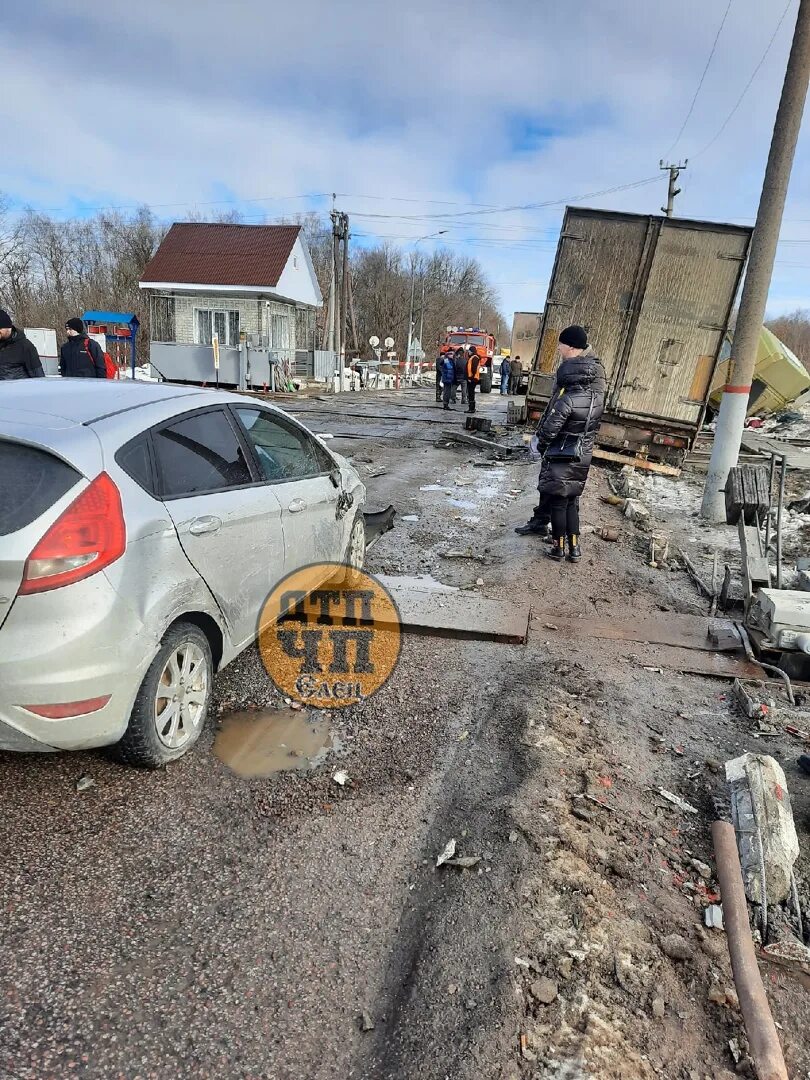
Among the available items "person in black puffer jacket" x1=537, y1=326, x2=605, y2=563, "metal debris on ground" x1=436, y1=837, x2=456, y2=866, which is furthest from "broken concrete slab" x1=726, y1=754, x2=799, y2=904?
"person in black puffer jacket" x1=537, y1=326, x2=605, y2=563

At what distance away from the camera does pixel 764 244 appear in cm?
771

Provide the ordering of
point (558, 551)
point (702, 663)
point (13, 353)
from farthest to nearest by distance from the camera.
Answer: point (13, 353) < point (558, 551) < point (702, 663)

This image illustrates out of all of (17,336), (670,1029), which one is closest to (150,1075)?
(670,1029)

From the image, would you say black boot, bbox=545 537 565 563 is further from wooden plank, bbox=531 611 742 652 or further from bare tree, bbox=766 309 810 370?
bare tree, bbox=766 309 810 370

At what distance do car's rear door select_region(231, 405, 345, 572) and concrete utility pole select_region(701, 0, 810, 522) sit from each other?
198 inches

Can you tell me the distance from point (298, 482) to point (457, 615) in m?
1.65

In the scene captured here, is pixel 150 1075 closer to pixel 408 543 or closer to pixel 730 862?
pixel 730 862

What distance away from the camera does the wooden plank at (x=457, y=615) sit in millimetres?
4695

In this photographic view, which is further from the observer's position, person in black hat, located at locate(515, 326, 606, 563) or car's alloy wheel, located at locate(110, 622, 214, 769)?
person in black hat, located at locate(515, 326, 606, 563)

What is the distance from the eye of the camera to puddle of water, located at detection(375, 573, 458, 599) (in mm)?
5570

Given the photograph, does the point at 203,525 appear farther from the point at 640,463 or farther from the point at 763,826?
the point at 640,463

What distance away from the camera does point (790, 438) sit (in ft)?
61.8

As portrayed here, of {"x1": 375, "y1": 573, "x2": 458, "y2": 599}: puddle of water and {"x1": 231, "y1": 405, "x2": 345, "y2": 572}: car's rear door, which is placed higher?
{"x1": 231, "y1": 405, "x2": 345, "y2": 572}: car's rear door

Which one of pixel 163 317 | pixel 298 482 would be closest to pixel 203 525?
pixel 298 482
